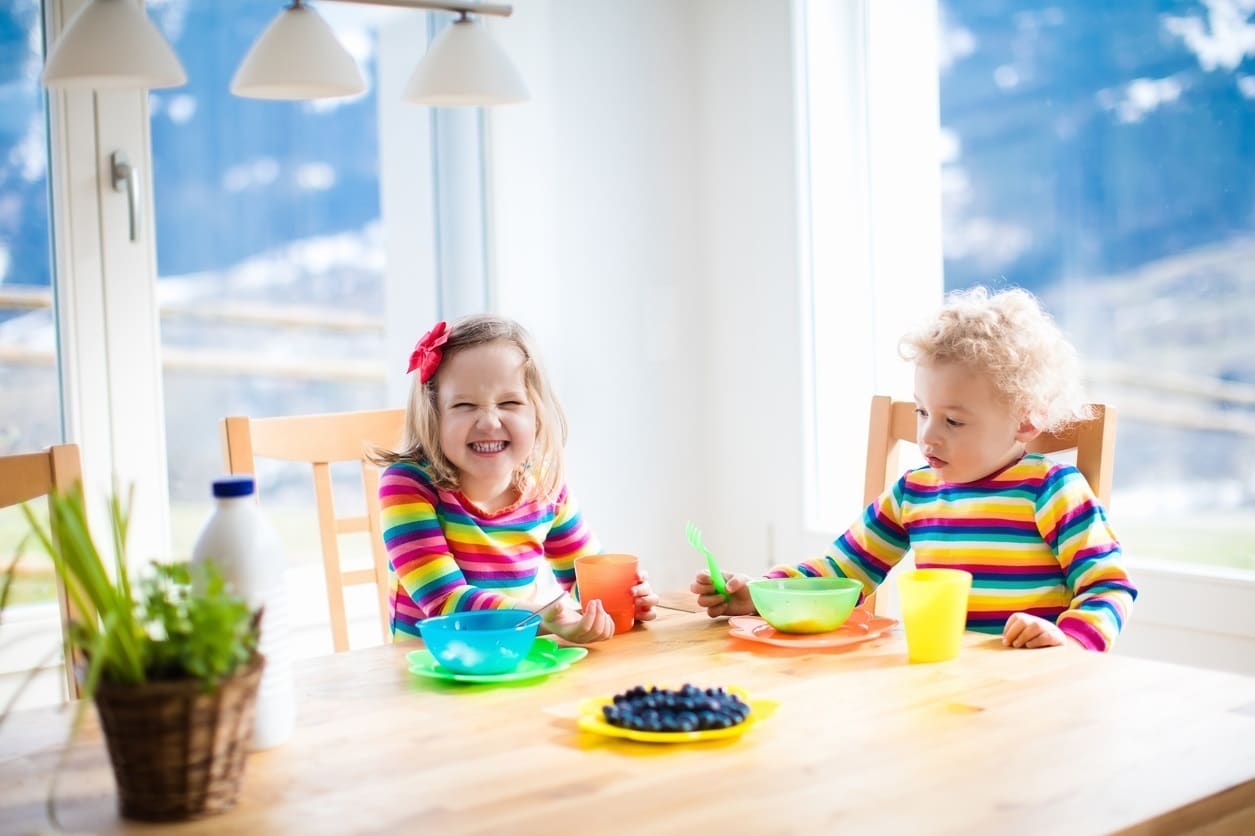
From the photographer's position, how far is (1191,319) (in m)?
2.54

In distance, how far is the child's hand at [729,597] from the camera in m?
1.64

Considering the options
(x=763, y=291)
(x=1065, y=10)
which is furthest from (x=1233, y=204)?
(x=763, y=291)

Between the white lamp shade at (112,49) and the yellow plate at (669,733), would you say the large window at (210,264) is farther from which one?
the yellow plate at (669,733)

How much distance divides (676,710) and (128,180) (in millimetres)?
1877

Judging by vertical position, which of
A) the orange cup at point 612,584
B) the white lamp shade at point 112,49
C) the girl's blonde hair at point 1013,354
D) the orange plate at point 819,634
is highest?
the white lamp shade at point 112,49

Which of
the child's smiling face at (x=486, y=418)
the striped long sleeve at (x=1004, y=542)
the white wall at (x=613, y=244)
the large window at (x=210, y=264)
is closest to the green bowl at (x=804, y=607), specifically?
the striped long sleeve at (x=1004, y=542)

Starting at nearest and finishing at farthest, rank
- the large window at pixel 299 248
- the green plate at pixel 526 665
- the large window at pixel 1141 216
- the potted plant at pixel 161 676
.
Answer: the potted plant at pixel 161 676, the green plate at pixel 526 665, the large window at pixel 1141 216, the large window at pixel 299 248

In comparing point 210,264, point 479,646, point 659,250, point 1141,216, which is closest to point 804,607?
point 479,646

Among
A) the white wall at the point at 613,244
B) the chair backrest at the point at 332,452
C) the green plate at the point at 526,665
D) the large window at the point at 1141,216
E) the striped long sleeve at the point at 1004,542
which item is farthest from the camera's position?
the white wall at the point at 613,244

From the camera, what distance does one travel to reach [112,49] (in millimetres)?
1399

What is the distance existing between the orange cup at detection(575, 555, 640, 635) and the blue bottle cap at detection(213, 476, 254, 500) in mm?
562

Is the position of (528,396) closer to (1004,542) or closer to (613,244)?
(1004,542)

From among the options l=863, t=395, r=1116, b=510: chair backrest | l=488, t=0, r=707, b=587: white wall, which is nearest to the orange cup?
l=863, t=395, r=1116, b=510: chair backrest

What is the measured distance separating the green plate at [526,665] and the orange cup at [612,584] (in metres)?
0.08
